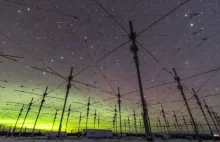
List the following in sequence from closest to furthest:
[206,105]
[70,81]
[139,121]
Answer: [70,81] → [206,105] → [139,121]

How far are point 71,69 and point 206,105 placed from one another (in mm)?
54237

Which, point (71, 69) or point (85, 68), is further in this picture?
point (71, 69)

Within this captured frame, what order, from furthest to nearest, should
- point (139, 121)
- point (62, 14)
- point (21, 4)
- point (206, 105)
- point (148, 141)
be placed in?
point (139, 121)
point (206, 105)
point (62, 14)
point (21, 4)
point (148, 141)

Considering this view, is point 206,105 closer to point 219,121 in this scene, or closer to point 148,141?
point 219,121

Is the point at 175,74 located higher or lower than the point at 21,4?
higher

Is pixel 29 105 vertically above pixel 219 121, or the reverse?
pixel 29 105

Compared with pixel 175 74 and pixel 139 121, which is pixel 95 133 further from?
pixel 175 74

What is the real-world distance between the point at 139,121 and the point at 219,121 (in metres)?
47.7

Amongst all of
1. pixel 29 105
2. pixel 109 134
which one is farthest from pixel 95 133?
pixel 29 105

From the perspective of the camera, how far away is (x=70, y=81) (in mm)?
27094

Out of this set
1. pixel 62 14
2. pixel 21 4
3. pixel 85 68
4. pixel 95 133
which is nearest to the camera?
pixel 21 4

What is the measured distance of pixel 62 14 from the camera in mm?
11852

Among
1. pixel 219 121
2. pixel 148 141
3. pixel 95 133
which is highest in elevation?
pixel 219 121

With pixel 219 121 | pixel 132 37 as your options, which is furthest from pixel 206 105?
pixel 132 37
